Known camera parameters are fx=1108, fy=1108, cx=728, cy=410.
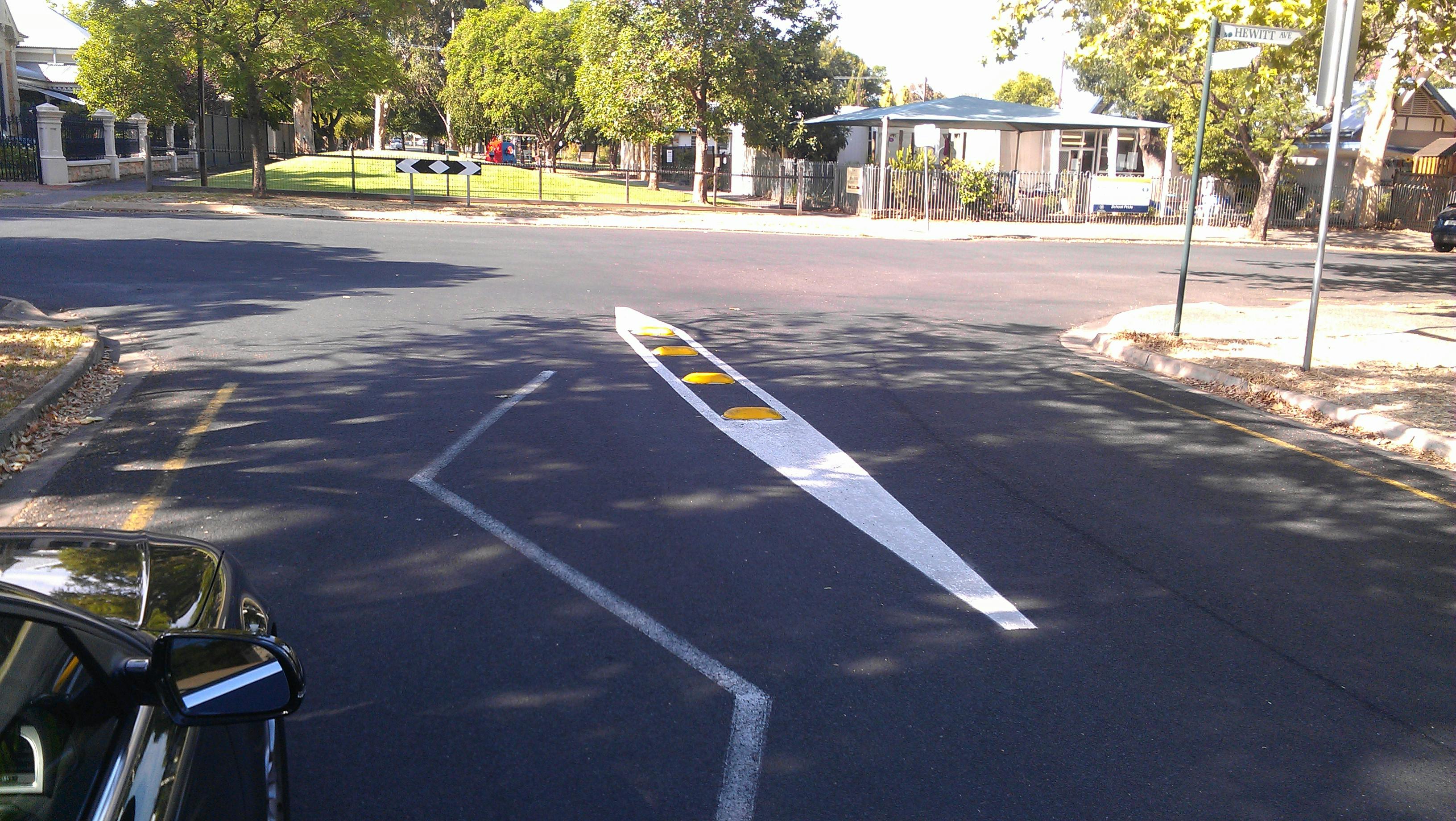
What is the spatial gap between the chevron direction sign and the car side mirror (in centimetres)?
3176

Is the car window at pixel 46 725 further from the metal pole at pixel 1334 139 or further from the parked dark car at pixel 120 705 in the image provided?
the metal pole at pixel 1334 139

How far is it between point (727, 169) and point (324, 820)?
56708 mm

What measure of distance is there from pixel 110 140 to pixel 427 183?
1054cm

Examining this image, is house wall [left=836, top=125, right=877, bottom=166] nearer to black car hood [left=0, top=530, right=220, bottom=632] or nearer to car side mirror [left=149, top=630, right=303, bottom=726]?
black car hood [left=0, top=530, right=220, bottom=632]

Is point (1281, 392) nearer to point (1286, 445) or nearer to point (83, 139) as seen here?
point (1286, 445)

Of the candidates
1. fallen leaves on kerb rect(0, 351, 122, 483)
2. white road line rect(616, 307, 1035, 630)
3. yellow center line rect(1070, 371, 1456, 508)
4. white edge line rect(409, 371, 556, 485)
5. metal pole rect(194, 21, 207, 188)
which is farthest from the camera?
metal pole rect(194, 21, 207, 188)

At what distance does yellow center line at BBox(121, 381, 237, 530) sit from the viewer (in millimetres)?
6008

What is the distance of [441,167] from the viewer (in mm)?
32781

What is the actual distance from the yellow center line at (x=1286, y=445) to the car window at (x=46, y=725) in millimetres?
7658

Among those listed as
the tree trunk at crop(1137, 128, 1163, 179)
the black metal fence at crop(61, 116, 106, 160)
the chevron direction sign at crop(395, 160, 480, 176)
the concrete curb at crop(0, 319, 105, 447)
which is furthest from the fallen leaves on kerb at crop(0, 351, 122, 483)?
the tree trunk at crop(1137, 128, 1163, 179)

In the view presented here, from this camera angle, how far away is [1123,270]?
22469 mm

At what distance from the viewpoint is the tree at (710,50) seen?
119 ft

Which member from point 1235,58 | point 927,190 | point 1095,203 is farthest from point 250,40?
point 1095,203

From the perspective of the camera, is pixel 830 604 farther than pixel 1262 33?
No
